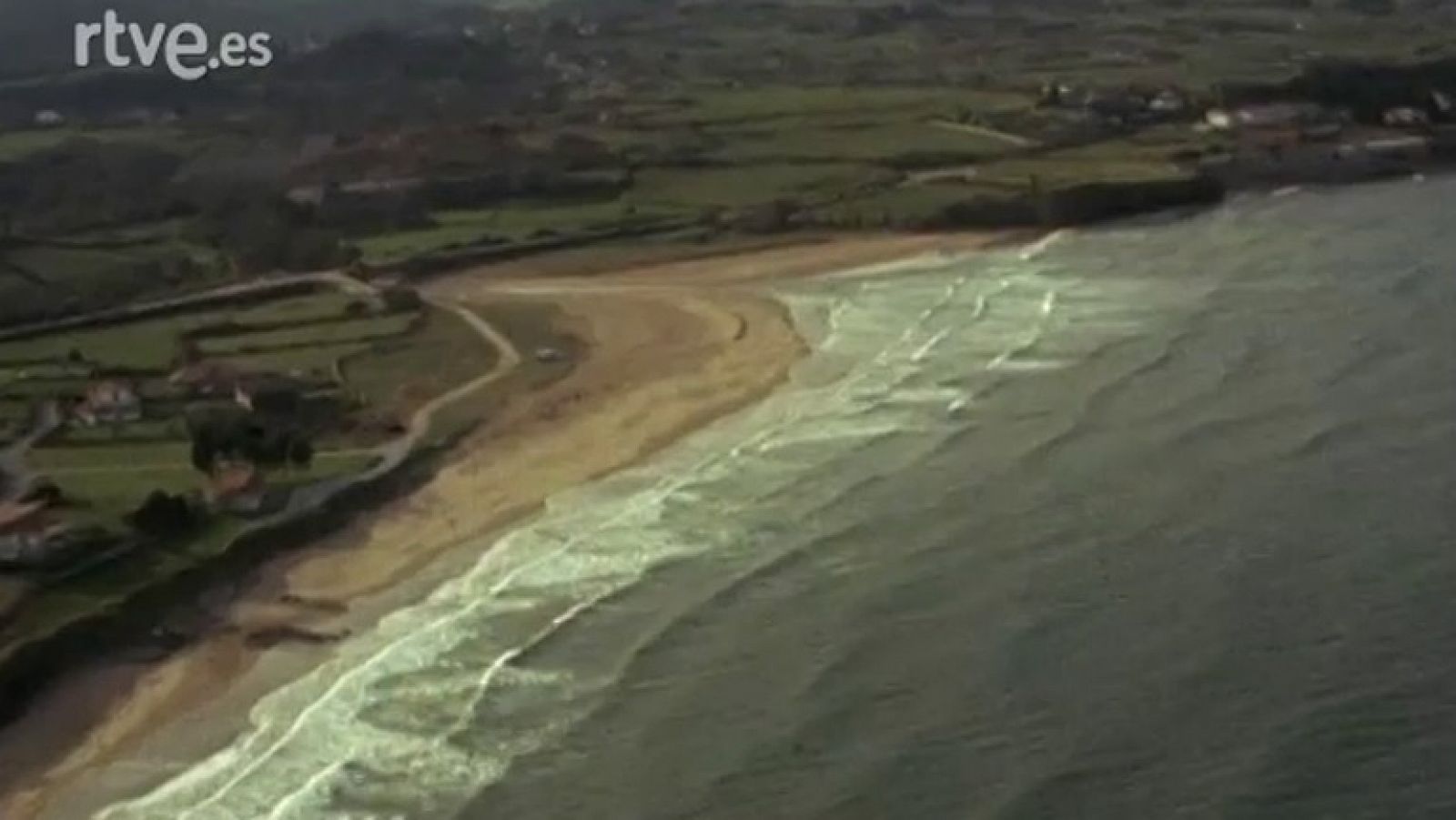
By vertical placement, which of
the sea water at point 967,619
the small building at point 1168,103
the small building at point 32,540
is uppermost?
the small building at point 1168,103

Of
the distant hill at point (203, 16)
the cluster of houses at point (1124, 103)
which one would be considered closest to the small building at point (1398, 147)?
the cluster of houses at point (1124, 103)

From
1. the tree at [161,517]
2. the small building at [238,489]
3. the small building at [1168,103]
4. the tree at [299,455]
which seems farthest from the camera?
the small building at [1168,103]

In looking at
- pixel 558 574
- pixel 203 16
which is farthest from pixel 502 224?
pixel 203 16

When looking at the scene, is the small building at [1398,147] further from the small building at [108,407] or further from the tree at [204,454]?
the tree at [204,454]

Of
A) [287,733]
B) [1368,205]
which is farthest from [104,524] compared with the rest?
[1368,205]

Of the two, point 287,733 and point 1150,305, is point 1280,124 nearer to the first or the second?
point 1150,305
